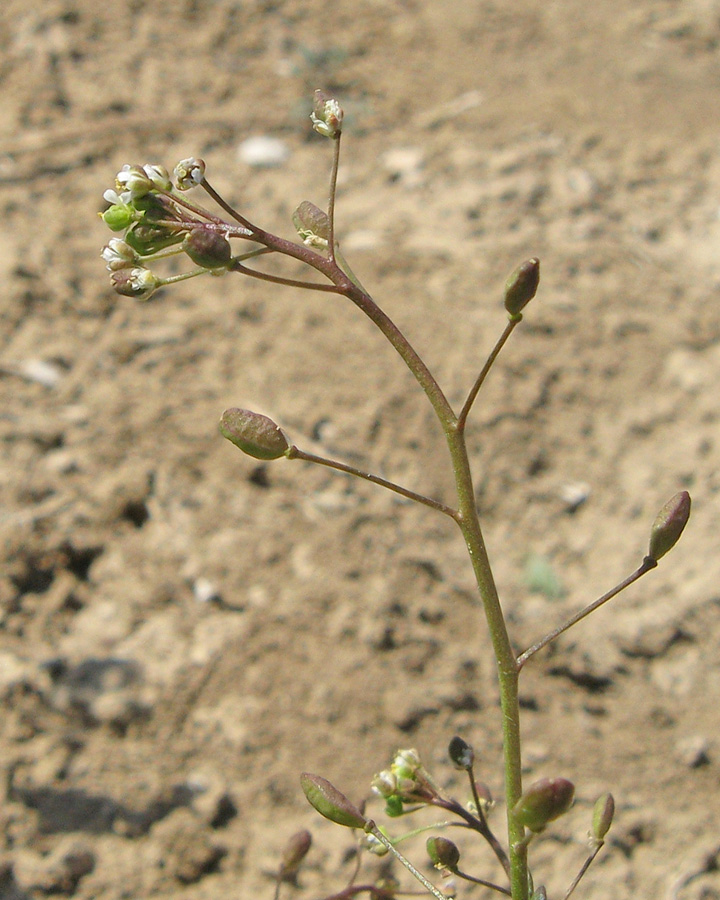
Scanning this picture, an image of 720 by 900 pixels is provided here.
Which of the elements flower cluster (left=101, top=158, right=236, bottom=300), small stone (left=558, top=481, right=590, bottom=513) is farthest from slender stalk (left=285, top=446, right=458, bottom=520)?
small stone (left=558, top=481, right=590, bottom=513)

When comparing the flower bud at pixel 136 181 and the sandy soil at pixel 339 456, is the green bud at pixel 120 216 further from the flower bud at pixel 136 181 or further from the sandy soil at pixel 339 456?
the sandy soil at pixel 339 456

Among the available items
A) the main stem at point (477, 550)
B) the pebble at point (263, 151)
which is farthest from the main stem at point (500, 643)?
the pebble at point (263, 151)

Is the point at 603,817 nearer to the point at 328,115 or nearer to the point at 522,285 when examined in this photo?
the point at 522,285

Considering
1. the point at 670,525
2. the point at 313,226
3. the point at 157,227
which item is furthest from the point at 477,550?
the point at 157,227

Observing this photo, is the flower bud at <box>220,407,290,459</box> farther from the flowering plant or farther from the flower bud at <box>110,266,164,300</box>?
the flower bud at <box>110,266,164,300</box>

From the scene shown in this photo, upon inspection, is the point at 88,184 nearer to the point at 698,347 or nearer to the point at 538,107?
the point at 538,107

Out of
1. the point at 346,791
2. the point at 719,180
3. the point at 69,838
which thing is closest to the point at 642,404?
the point at 719,180
